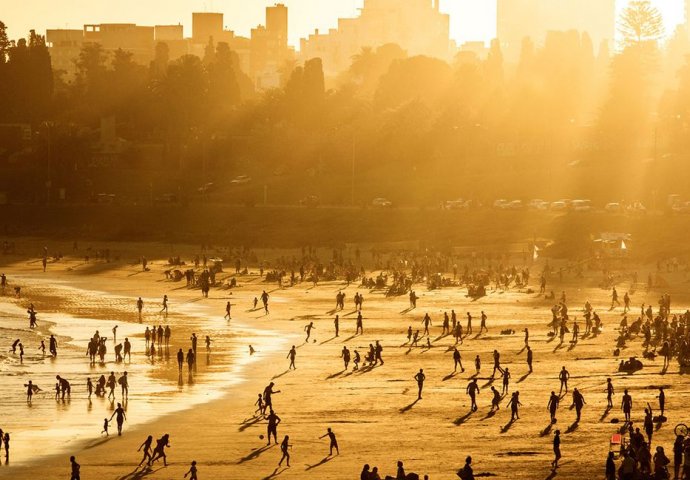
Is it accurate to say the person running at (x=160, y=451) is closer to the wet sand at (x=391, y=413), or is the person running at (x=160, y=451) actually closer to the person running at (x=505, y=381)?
the wet sand at (x=391, y=413)

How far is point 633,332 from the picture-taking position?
43.5 metres

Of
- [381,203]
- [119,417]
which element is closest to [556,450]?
[119,417]

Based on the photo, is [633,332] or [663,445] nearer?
[663,445]

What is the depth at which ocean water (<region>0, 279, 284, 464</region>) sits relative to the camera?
31688 mm

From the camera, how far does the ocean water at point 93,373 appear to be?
3169 cm

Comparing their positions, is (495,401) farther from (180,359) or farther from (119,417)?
(180,359)

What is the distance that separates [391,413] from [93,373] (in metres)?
10.4

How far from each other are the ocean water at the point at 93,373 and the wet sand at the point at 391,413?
34 centimetres

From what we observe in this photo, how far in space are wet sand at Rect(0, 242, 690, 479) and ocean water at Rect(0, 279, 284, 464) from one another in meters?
0.34

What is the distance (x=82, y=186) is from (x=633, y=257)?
44472 mm

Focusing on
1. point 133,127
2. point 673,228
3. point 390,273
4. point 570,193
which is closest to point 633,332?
point 390,273

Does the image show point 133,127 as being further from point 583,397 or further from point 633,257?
point 583,397

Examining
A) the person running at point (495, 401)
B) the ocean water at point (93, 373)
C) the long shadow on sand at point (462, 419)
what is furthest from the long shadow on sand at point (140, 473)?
the person running at point (495, 401)

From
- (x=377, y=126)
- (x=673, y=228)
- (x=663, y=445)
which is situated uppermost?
(x=377, y=126)
